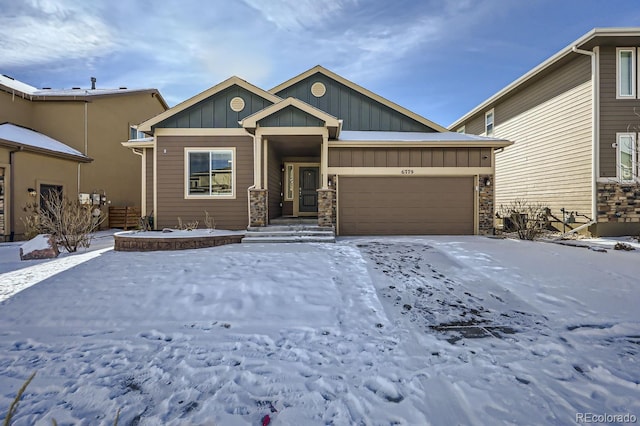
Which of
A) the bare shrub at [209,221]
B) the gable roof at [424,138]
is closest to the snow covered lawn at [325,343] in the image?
the bare shrub at [209,221]

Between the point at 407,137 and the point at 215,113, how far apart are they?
21.3ft

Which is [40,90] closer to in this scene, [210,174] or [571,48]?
[210,174]

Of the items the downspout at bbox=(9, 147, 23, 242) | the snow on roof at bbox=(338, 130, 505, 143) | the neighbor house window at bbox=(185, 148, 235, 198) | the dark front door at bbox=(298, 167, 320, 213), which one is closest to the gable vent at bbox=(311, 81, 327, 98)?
the snow on roof at bbox=(338, 130, 505, 143)

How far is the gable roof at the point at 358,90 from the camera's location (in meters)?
11.3

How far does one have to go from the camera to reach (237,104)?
9914mm

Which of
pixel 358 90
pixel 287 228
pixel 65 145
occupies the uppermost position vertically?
pixel 358 90

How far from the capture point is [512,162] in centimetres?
1437

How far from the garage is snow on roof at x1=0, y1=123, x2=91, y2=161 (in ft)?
36.9

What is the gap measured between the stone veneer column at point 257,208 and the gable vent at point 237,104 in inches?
115

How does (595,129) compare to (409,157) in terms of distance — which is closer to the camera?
(409,157)

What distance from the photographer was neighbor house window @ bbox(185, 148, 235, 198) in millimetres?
9820

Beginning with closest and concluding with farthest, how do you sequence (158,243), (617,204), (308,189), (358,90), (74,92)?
(158,243), (617,204), (358,90), (308,189), (74,92)

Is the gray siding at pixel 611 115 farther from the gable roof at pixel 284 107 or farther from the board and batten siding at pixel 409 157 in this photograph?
the gable roof at pixel 284 107

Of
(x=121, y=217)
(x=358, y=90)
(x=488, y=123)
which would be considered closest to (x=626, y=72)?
(x=488, y=123)
